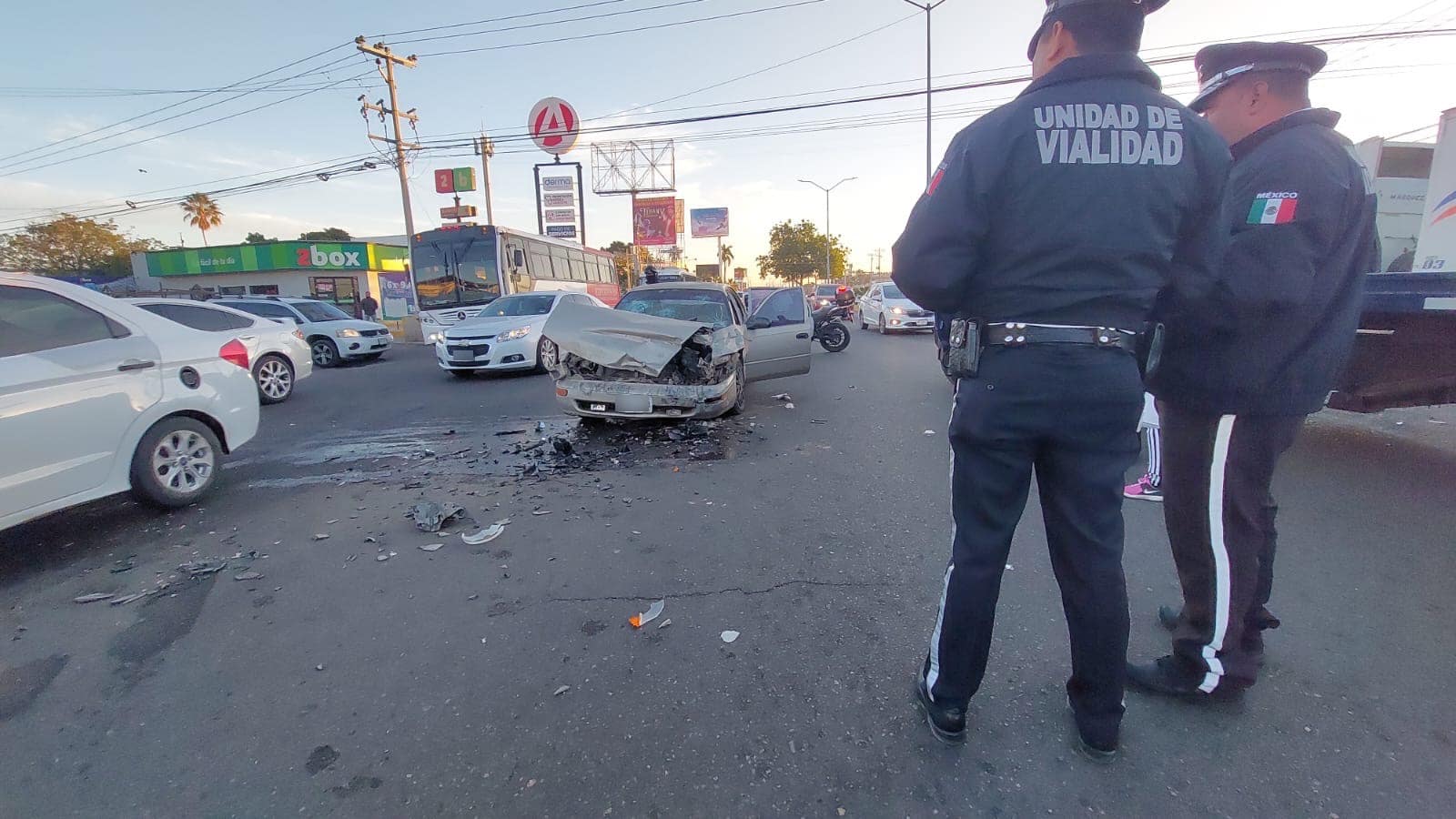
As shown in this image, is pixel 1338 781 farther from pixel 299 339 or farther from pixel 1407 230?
pixel 1407 230

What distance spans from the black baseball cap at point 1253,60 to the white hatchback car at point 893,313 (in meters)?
14.4

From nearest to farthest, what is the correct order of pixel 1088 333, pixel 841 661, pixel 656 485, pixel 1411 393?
pixel 1088 333, pixel 841 661, pixel 1411 393, pixel 656 485

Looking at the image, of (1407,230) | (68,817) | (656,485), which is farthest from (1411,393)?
(1407,230)

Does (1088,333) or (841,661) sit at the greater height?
(1088,333)

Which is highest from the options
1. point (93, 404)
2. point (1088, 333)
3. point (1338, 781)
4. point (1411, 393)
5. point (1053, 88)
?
point (1053, 88)

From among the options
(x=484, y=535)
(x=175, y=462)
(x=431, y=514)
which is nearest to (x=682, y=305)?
(x=431, y=514)

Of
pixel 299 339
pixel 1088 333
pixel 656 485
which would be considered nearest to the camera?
pixel 1088 333

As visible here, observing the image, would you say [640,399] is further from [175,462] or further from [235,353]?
[175,462]

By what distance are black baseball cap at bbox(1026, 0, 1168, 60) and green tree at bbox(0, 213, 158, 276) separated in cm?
6536

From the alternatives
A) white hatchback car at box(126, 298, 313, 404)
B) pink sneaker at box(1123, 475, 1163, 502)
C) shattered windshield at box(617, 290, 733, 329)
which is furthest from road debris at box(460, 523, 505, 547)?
white hatchback car at box(126, 298, 313, 404)

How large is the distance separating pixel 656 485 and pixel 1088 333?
11.6ft

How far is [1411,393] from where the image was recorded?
4.31 meters

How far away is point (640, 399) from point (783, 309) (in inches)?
116

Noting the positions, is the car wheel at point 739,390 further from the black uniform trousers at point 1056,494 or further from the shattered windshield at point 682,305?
the black uniform trousers at point 1056,494
